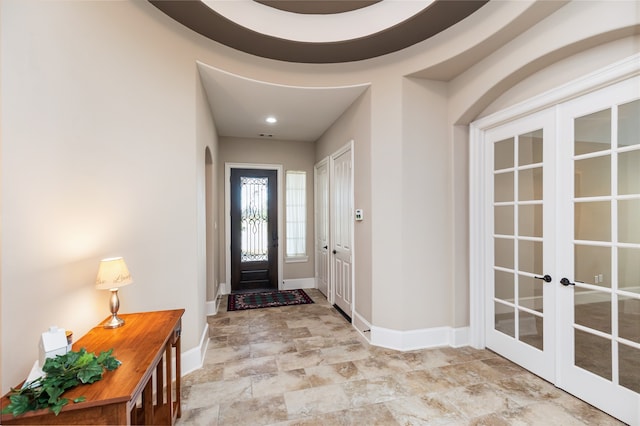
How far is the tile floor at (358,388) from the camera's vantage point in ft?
6.57

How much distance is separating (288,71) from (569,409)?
3863 mm

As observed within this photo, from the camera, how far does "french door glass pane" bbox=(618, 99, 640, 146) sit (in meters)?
1.87

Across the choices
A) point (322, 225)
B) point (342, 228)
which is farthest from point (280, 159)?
point (342, 228)

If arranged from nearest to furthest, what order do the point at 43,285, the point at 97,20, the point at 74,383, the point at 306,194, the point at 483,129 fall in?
the point at 74,383 < the point at 43,285 < the point at 97,20 < the point at 483,129 < the point at 306,194

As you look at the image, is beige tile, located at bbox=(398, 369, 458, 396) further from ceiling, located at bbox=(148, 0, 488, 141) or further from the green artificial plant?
ceiling, located at bbox=(148, 0, 488, 141)

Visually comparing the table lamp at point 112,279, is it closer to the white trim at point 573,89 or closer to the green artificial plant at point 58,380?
the green artificial plant at point 58,380

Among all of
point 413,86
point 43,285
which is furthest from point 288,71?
point 43,285

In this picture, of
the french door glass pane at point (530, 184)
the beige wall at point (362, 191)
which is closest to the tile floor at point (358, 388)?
the beige wall at point (362, 191)

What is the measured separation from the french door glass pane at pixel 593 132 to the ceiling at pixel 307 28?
3.95ft

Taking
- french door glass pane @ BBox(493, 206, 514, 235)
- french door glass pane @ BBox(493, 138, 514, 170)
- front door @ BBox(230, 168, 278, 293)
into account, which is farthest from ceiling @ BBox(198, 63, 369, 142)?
french door glass pane @ BBox(493, 206, 514, 235)

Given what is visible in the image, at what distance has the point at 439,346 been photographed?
10.00 ft

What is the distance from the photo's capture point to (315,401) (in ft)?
7.13

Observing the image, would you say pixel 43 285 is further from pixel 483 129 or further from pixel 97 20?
pixel 483 129

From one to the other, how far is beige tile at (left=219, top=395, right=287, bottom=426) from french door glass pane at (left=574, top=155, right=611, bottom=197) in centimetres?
279
